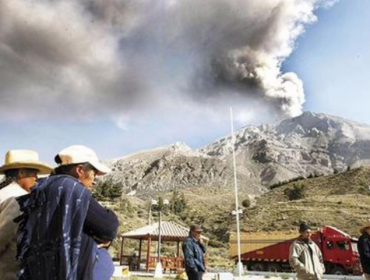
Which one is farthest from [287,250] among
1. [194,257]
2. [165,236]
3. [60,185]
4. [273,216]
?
[273,216]

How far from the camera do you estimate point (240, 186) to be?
656 ft

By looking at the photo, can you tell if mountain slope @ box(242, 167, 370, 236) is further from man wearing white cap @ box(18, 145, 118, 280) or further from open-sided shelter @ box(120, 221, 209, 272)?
man wearing white cap @ box(18, 145, 118, 280)

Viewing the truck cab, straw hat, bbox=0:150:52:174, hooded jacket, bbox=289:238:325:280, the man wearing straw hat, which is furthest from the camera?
the truck cab

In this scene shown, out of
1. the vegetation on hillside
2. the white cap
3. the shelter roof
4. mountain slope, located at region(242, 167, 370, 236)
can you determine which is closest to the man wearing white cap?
the white cap

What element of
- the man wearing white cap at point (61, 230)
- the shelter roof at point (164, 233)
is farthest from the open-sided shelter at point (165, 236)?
the man wearing white cap at point (61, 230)

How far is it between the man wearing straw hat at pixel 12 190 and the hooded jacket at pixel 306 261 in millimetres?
3819

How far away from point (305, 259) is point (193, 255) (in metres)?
1.56

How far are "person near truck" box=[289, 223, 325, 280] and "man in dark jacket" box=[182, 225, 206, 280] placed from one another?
4.21 feet

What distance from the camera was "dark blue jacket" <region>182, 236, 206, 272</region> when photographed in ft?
20.5

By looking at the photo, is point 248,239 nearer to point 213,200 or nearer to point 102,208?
point 102,208

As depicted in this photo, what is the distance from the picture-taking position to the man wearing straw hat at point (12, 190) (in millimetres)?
2691

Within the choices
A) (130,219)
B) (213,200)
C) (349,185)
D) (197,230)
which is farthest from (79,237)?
(213,200)

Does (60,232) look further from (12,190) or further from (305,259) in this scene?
(305,259)

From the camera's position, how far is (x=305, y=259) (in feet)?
18.9
